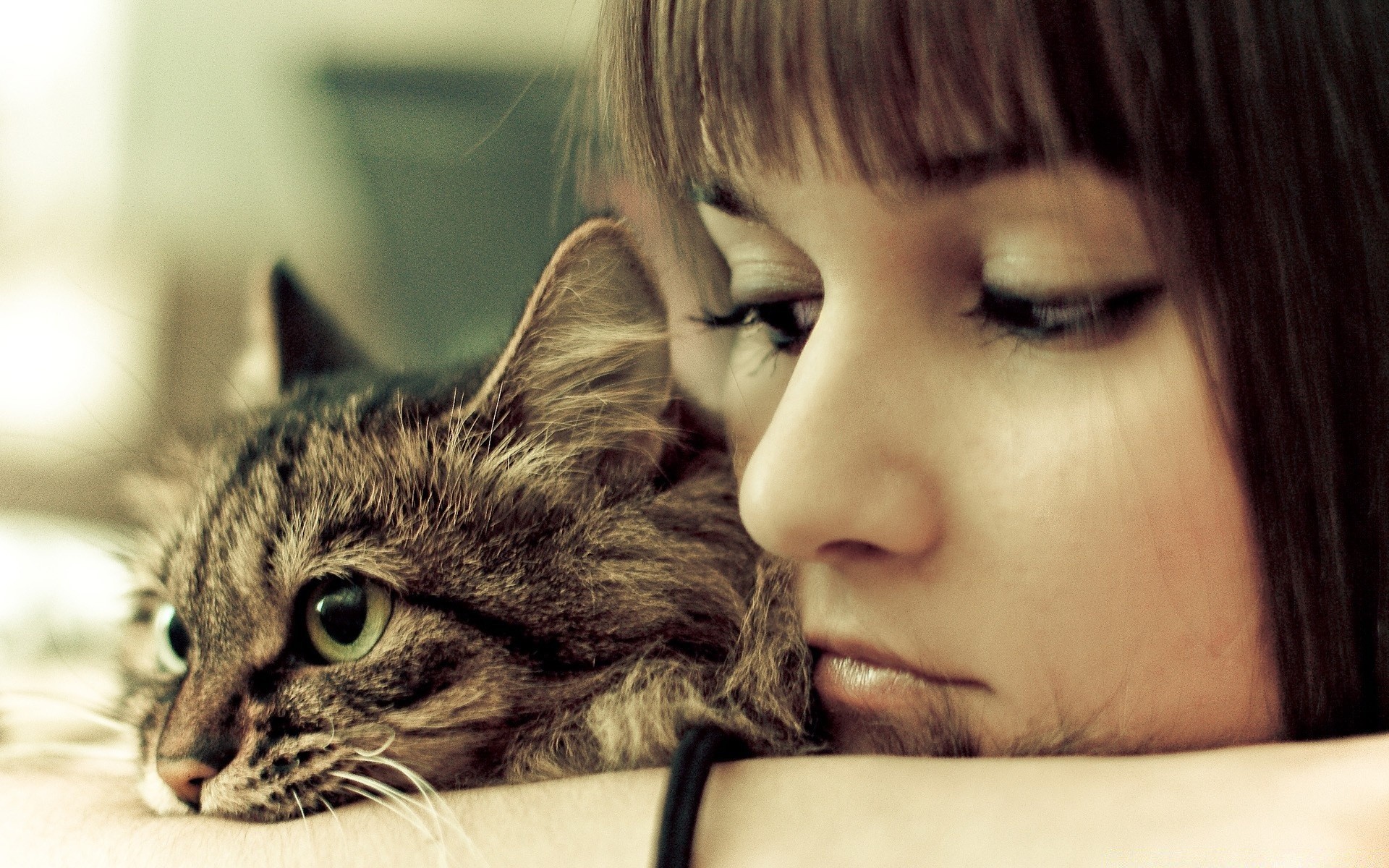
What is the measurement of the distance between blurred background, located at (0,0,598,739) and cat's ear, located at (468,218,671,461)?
373mm

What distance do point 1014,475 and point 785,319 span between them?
315 millimetres

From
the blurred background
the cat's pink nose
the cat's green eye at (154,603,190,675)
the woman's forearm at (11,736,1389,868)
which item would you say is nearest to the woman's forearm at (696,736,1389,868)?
the woman's forearm at (11,736,1389,868)

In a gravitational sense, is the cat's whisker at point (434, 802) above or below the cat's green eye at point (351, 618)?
below

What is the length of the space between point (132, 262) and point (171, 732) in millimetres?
868

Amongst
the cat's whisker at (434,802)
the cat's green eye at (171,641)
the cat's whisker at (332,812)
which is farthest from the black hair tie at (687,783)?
the cat's green eye at (171,641)

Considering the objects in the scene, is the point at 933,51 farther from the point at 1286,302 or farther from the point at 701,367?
the point at 701,367

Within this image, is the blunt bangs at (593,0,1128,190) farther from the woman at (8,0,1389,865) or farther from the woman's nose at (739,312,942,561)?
the woman's nose at (739,312,942,561)

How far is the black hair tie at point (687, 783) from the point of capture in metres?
0.58

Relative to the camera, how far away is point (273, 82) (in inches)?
56.8

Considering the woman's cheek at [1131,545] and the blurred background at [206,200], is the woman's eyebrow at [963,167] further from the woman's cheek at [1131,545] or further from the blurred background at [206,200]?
the blurred background at [206,200]

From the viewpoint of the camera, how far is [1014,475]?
0.64m

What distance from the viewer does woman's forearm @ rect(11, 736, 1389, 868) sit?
50 centimetres

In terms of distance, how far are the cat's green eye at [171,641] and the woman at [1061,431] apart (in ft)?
1.04

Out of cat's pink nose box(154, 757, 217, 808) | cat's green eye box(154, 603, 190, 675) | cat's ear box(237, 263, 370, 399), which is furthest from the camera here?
cat's ear box(237, 263, 370, 399)
